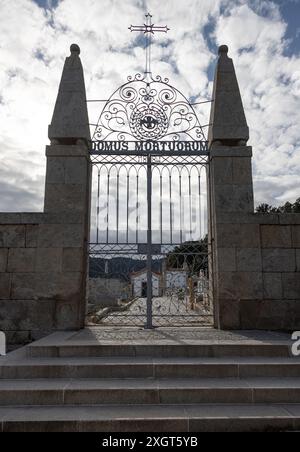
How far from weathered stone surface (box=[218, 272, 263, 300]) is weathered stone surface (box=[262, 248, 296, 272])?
1.00 ft

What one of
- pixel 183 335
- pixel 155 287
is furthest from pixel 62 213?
pixel 183 335

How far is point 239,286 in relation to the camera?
636cm

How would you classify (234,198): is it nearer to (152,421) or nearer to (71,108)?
(71,108)

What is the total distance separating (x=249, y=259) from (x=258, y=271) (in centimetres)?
27

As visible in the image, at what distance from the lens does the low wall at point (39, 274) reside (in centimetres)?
622

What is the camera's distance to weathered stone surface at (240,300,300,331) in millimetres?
6258

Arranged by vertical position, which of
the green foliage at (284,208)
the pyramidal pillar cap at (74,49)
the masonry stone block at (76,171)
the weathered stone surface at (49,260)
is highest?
the green foliage at (284,208)

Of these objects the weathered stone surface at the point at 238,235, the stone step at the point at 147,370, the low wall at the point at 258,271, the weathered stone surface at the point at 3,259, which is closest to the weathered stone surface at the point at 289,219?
the low wall at the point at 258,271

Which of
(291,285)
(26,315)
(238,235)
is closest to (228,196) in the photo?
(238,235)

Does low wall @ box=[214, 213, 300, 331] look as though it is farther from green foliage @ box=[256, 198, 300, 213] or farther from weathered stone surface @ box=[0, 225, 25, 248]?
green foliage @ box=[256, 198, 300, 213]

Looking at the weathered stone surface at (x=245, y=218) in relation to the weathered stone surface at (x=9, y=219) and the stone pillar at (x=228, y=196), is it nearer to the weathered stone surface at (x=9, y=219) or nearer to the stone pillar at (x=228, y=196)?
the stone pillar at (x=228, y=196)

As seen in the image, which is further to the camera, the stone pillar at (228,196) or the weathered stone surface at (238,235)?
the weathered stone surface at (238,235)

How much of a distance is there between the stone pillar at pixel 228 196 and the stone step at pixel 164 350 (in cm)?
152

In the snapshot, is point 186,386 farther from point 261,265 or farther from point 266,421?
point 261,265
